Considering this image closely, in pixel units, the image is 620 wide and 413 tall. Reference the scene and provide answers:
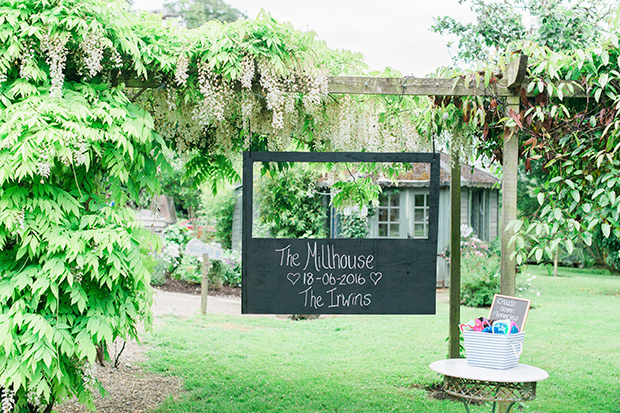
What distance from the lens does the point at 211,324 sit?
25.6 ft

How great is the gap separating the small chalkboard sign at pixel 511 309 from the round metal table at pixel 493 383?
0.27 metres

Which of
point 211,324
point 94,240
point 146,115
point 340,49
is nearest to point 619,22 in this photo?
point 340,49

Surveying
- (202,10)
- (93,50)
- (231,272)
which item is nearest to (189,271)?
(231,272)

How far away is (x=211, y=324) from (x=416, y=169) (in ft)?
19.6

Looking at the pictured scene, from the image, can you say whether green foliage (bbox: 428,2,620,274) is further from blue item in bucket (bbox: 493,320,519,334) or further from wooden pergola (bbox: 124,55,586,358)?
blue item in bucket (bbox: 493,320,519,334)

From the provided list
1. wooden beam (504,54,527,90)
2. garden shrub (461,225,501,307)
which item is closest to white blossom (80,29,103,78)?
wooden beam (504,54,527,90)

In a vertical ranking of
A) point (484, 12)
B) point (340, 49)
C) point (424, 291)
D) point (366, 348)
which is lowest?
point (366, 348)

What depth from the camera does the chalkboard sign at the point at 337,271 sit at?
3.41 metres

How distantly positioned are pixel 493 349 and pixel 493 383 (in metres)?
0.17

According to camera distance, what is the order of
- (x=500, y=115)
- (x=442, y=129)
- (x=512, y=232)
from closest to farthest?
(x=512, y=232) → (x=500, y=115) → (x=442, y=129)

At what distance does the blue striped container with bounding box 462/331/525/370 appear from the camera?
2.98 meters

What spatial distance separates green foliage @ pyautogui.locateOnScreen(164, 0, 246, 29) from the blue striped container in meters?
24.4

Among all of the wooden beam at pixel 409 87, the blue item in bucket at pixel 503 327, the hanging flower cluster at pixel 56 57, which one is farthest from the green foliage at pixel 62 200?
the blue item in bucket at pixel 503 327

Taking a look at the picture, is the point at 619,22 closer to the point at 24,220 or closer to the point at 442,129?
the point at 442,129
